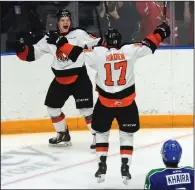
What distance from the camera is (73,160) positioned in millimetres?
4902

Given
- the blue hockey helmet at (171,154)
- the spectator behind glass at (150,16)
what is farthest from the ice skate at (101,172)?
the spectator behind glass at (150,16)

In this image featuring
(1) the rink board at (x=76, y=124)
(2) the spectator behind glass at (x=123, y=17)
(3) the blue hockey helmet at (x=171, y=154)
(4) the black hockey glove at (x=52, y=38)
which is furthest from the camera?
(2) the spectator behind glass at (x=123, y=17)

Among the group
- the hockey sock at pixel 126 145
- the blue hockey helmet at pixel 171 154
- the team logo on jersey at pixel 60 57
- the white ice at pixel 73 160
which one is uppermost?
the team logo on jersey at pixel 60 57

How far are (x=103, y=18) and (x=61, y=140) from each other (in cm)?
121

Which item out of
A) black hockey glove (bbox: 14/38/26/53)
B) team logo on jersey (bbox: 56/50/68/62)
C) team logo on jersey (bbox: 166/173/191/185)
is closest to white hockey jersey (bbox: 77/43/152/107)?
Result: black hockey glove (bbox: 14/38/26/53)

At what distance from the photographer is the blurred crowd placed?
581cm

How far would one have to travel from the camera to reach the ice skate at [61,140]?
17.6ft

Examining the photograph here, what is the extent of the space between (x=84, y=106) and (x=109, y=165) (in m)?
0.58

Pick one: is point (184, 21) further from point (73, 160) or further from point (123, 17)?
point (73, 160)

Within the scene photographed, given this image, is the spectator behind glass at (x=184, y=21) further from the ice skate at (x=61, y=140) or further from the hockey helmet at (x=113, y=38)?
the hockey helmet at (x=113, y=38)

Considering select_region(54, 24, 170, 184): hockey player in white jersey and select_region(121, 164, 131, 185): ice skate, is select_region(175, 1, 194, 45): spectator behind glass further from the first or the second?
select_region(121, 164, 131, 185): ice skate

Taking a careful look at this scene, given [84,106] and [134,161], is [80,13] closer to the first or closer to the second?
A: [84,106]

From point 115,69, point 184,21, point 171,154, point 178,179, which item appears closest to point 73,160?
point 115,69

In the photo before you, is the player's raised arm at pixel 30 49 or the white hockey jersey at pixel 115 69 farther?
the player's raised arm at pixel 30 49
